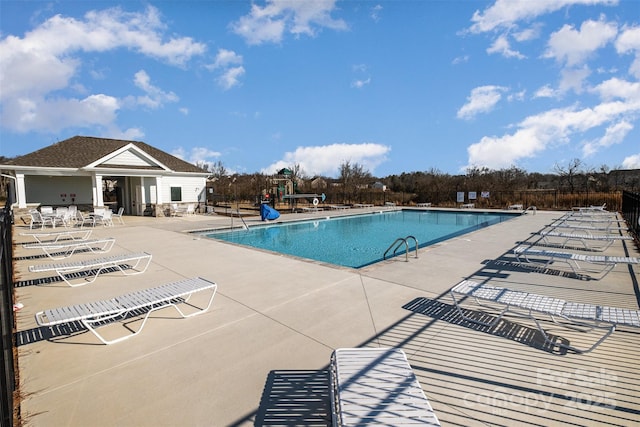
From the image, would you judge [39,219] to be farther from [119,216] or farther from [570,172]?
[570,172]

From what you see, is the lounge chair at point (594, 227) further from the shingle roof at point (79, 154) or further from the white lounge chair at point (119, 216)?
the shingle roof at point (79, 154)

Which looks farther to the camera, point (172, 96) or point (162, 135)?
point (162, 135)

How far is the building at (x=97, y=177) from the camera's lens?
17484mm

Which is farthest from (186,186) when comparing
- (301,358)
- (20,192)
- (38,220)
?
(301,358)

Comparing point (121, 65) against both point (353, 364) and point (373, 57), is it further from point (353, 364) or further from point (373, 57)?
point (353, 364)

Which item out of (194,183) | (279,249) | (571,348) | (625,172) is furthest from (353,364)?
(625,172)

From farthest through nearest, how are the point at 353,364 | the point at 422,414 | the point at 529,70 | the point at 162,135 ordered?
1. the point at 162,135
2. the point at 529,70
3. the point at 353,364
4. the point at 422,414

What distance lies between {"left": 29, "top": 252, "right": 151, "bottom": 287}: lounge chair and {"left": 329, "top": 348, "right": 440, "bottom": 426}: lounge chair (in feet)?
17.7

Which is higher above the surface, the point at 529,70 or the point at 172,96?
the point at 172,96

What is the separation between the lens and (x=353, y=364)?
96.5 inches

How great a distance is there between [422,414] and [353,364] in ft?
2.18

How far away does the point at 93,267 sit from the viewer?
7.05 m

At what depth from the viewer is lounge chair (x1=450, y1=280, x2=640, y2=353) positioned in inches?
135

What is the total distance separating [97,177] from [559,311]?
2092cm
